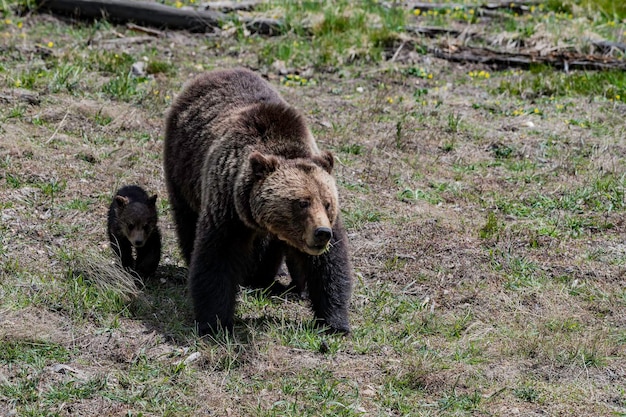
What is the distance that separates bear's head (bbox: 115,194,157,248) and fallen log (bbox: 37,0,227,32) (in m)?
5.96

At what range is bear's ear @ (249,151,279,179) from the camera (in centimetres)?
587

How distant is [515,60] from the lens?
11789mm

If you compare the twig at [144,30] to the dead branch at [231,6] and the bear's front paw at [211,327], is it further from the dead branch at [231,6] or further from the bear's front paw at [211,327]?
the bear's front paw at [211,327]

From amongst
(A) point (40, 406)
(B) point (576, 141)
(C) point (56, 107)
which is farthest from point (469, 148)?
(A) point (40, 406)

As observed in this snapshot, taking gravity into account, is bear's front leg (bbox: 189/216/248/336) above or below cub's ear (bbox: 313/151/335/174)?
below

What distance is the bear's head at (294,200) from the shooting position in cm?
570

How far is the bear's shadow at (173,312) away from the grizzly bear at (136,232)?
166 mm

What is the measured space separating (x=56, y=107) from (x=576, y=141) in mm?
5685

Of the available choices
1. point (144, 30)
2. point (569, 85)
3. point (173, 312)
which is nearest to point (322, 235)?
point (173, 312)

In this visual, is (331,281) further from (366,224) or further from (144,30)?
(144,30)

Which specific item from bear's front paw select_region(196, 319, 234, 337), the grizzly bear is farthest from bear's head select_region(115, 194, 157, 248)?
bear's front paw select_region(196, 319, 234, 337)

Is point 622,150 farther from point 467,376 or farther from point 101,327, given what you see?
point 101,327

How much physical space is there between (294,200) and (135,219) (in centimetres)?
186

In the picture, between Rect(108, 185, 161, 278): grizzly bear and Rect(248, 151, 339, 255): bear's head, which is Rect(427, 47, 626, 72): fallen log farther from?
Rect(248, 151, 339, 255): bear's head
